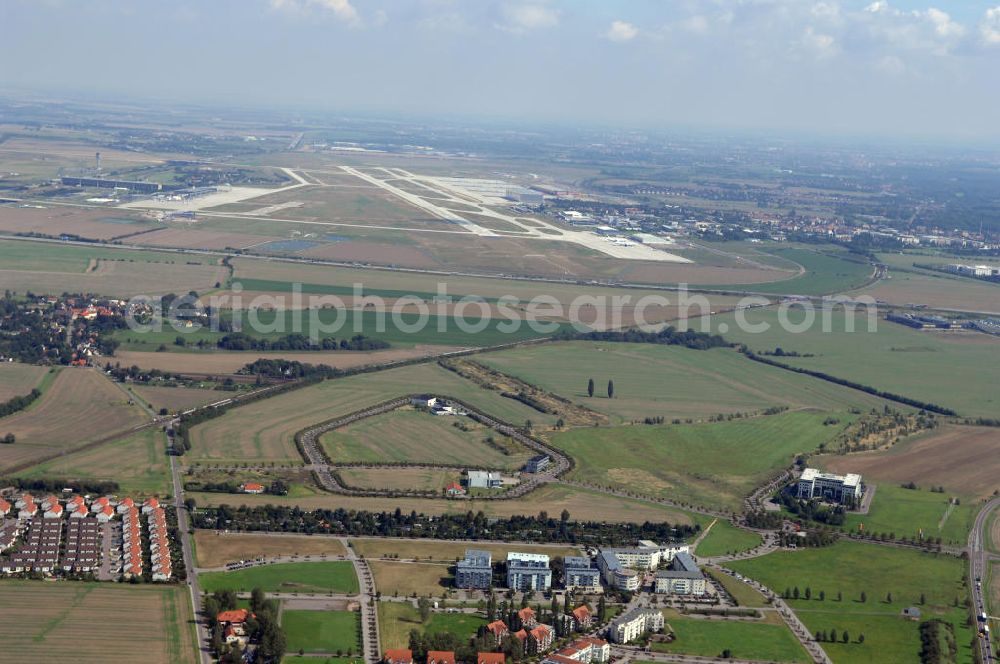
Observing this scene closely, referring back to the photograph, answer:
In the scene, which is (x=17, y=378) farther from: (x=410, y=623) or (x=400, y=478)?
(x=410, y=623)

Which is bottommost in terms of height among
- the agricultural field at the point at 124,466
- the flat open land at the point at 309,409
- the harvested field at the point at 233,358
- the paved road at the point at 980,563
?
the paved road at the point at 980,563

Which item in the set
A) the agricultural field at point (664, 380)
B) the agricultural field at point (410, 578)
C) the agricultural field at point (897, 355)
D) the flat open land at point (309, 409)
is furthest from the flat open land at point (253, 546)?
the agricultural field at point (897, 355)

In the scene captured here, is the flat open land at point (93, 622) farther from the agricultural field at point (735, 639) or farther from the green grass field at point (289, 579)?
the agricultural field at point (735, 639)

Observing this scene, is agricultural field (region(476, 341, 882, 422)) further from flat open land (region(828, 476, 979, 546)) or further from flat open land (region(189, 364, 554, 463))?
flat open land (region(828, 476, 979, 546))

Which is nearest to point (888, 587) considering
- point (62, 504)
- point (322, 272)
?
point (62, 504)

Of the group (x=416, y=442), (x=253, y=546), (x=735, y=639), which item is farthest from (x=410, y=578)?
(x=416, y=442)

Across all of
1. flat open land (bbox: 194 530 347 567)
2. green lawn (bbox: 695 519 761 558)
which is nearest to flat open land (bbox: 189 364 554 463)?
flat open land (bbox: 194 530 347 567)
